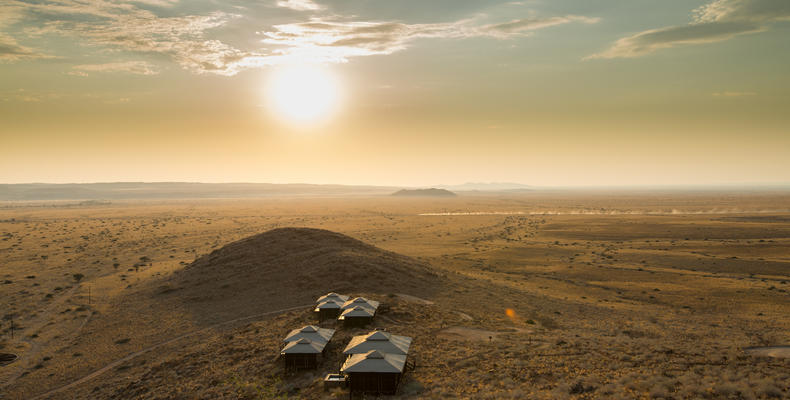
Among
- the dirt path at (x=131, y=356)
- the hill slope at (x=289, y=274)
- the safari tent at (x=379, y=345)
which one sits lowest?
the dirt path at (x=131, y=356)

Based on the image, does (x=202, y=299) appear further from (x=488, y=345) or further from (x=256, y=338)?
(x=488, y=345)

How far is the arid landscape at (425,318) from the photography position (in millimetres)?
18688

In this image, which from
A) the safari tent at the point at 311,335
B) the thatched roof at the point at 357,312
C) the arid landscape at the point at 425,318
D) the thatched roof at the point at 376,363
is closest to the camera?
the thatched roof at the point at 376,363

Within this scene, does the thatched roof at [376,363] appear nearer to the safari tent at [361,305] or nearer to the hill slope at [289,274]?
the safari tent at [361,305]

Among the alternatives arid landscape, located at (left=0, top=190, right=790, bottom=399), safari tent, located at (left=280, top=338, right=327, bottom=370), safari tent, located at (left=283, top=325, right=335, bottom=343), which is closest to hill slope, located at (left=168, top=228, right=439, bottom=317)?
arid landscape, located at (left=0, top=190, right=790, bottom=399)

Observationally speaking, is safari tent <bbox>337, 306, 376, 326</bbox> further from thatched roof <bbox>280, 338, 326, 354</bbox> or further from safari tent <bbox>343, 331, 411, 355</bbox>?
safari tent <bbox>343, 331, 411, 355</bbox>

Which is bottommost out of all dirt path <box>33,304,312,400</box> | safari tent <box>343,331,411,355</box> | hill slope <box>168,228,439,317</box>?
dirt path <box>33,304,312,400</box>

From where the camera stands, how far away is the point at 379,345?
19.1 meters

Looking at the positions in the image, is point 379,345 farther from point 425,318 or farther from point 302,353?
point 425,318

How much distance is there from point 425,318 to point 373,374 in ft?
40.1

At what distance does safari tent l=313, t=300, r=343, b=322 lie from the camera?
1097 inches

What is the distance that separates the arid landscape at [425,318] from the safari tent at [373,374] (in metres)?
1.34

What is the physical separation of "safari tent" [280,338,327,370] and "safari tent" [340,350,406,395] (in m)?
3.61

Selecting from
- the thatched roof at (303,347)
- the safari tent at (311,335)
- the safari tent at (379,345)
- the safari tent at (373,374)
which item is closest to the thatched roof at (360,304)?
the safari tent at (311,335)
